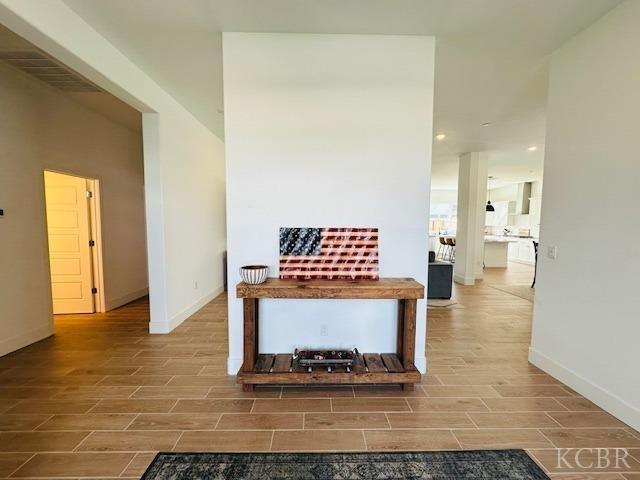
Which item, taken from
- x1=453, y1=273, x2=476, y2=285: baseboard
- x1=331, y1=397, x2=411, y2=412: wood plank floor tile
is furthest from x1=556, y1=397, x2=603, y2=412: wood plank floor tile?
x1=453, y1=273, x2=476, y2=285: baseboard

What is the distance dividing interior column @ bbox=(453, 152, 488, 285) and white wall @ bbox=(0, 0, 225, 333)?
5152 millimetres

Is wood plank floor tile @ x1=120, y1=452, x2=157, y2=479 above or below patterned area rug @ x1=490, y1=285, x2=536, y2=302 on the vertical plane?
below

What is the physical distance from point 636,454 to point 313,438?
1.94 metres

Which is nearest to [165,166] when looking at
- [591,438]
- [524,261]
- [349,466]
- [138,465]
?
[138,465]

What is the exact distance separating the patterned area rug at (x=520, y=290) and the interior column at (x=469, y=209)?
58 cm

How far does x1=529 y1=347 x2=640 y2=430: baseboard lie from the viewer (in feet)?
6.44

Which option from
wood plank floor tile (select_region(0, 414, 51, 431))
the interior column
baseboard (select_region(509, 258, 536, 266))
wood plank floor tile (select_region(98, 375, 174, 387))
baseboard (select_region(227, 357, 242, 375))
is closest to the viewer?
wood plank floor tile (select_region(0, 414, 51, 431))

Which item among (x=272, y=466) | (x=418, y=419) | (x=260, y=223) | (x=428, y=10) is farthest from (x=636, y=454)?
(x=428, y=10)

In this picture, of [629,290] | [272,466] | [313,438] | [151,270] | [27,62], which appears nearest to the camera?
[272,466]

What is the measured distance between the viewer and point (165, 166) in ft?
11.5

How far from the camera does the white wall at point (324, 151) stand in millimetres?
2445

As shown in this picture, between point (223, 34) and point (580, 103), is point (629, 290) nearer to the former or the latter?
point (580, 103)

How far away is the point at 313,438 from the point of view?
1827mm

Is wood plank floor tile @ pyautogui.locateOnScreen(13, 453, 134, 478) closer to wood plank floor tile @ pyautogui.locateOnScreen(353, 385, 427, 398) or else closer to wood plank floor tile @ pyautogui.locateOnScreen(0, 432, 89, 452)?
wood plank floor tile @ pyautogui.locateOnScreen(0, 432, 89, 452)
